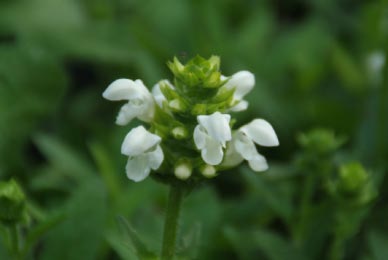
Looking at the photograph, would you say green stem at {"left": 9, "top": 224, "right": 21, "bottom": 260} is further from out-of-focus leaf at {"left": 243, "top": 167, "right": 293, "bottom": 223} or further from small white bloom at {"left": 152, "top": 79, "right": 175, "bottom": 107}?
out-of-focus leaf at {"left": 243, "top": 167, "right": 293, "bottom": 223}

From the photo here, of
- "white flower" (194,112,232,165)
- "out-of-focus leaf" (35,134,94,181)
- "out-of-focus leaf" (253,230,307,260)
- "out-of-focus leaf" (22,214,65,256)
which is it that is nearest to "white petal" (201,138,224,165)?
"white flower" (194,112,232,165)

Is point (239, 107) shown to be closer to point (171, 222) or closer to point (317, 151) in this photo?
point (171, 222)

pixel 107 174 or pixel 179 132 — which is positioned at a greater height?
pixel 179 132

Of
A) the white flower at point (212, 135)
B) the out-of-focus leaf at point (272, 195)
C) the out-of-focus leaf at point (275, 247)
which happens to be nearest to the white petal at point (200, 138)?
the white flower at point (212, 135)

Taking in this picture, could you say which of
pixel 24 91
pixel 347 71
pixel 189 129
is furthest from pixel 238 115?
pixel 189 129

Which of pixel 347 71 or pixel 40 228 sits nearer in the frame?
pixel 40 228

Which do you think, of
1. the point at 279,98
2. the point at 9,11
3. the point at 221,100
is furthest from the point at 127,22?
the point at 221,100
